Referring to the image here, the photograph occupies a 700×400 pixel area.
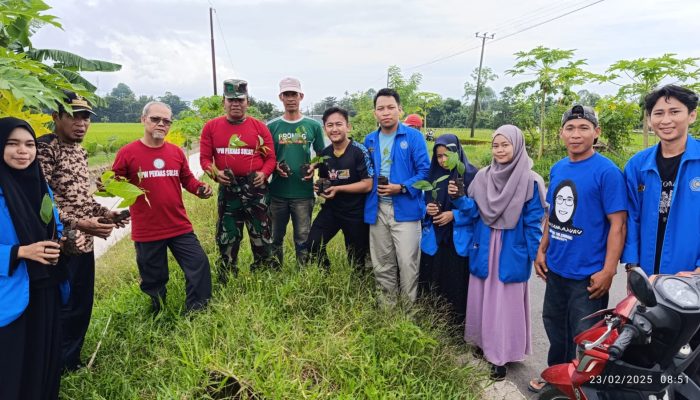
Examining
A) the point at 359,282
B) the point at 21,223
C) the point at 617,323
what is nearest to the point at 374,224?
the point at 359,282

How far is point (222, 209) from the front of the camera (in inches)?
151

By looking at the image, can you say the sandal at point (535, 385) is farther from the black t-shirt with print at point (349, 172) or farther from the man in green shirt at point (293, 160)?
the man in green shirt at point (293, 160)

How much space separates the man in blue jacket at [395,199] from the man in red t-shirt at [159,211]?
147cm

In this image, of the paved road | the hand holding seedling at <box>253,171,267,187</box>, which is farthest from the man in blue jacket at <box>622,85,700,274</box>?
the hand holding seedling at <box>253,171,267,187</box>

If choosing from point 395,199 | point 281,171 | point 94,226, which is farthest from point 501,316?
point 94,226

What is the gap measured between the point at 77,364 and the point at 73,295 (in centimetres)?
51

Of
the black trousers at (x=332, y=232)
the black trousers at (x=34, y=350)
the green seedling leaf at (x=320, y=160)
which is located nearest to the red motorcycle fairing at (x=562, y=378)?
the black trousers at (x=332, y=232)

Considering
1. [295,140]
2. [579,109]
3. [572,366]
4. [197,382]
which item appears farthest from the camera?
[295,140]

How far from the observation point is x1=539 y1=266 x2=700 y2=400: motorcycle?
1.63 metres

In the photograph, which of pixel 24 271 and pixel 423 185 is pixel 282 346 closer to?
pixel 24 271

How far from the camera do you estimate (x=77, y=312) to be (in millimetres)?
3068

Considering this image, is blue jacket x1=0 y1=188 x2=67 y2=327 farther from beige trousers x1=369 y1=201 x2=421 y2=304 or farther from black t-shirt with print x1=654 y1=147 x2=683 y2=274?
black t-shirt with print x1=654 y1=147 x2=683 y2=274

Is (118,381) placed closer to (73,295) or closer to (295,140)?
(73,295)

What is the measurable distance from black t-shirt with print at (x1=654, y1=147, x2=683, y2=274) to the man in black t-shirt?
2003 millimetres
